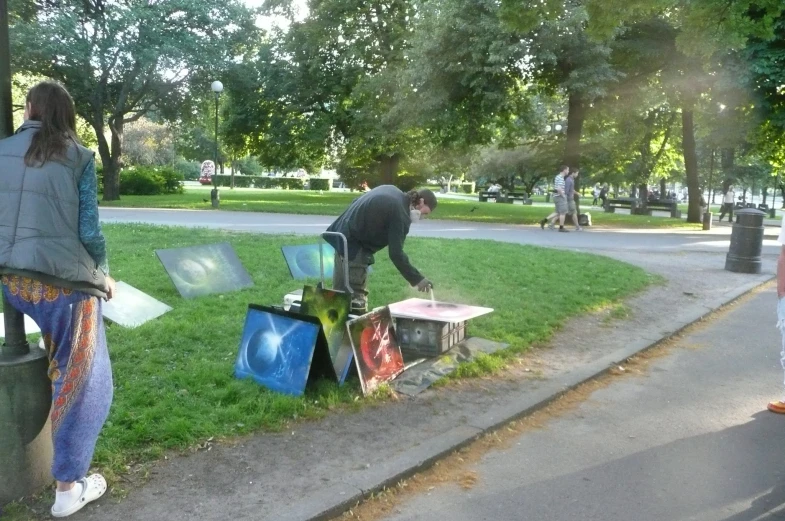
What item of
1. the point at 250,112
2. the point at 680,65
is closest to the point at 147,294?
the point at 680,65

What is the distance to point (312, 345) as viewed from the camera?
4867 mm

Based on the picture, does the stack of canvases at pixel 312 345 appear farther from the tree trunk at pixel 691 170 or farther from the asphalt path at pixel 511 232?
the tree trunk at pixel 691 170

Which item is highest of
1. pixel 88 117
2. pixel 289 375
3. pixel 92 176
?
pixel 88 117

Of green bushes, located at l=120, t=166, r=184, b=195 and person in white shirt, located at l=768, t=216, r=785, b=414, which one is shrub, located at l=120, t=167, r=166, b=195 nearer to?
green bushes, located at l=120, t=166, r=184, b=195

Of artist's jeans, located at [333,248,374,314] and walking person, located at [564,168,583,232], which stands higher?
walking person, located at [564,168,583,232]

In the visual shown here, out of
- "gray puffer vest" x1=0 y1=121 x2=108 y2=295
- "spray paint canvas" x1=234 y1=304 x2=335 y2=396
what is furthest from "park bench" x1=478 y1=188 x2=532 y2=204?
"gray puffer vest" x1=0 y1=121 x2=108 y2=295

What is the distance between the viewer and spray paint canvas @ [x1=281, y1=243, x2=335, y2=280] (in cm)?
914

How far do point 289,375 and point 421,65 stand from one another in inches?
743

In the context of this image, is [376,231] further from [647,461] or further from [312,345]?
[647,461]

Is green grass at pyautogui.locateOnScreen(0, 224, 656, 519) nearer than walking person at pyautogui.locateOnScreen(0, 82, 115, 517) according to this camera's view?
No

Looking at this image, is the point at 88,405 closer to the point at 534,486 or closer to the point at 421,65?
the point at 534,486

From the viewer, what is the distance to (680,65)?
21641mm

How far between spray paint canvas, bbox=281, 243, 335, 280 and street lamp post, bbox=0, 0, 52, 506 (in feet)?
18.3

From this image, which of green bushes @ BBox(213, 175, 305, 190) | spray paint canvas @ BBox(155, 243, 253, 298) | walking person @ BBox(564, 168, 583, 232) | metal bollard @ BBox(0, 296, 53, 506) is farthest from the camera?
green bushes @ BBox(213, 175, 305, 190)
